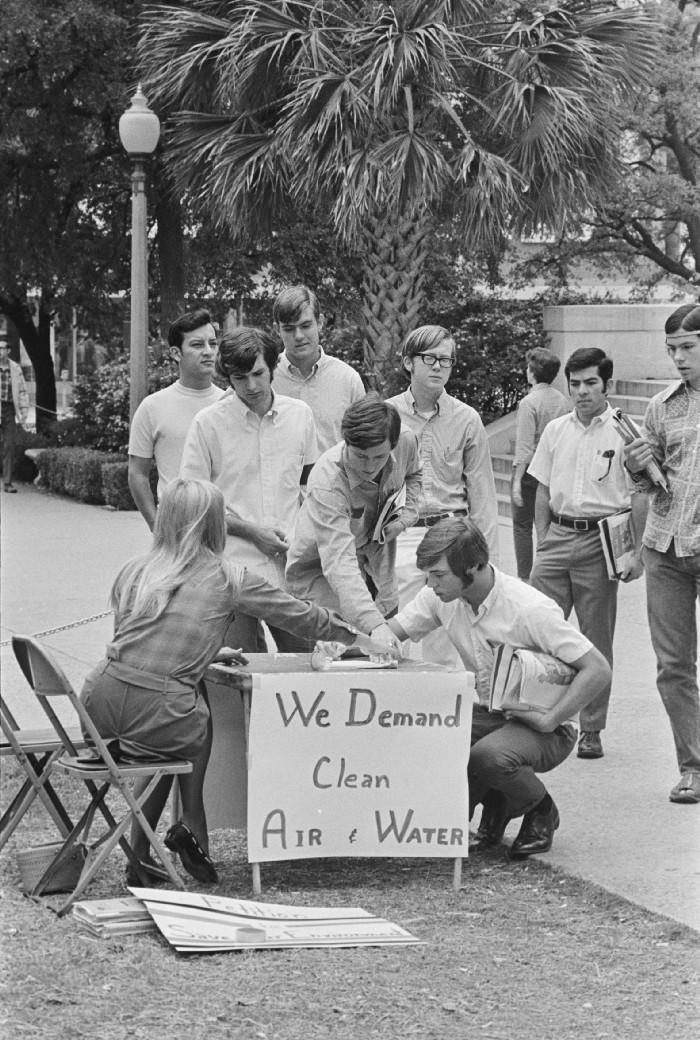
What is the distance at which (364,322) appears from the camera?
18.1 metres

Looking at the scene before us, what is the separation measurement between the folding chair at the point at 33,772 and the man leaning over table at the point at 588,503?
2.53 metres

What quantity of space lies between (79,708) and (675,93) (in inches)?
808

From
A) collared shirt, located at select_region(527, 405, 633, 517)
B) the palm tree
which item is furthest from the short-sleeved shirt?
the palm tree

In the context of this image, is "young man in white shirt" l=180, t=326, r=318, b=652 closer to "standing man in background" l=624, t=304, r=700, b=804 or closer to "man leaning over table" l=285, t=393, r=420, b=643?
"man leaning over table" l=285, t=393, r=420, b=643

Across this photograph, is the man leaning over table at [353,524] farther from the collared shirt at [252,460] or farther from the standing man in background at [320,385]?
the standing man in background at [320,385]

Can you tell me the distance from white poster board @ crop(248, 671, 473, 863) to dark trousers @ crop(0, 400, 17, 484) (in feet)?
48.9

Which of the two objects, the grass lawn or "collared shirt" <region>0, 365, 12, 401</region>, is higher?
"collared shirt" <region>0, 365, 12, 401</region>

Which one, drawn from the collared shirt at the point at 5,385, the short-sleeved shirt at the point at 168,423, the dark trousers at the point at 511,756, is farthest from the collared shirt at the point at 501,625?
the collared shirt at the point at 5,385

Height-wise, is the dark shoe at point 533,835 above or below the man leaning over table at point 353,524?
below

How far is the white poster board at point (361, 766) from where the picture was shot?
5.15 m

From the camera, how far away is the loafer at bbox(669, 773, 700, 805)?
20.3 feet

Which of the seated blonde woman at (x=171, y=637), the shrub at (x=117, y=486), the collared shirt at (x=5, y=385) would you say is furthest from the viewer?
the collared shirt at (x=5, y=385)

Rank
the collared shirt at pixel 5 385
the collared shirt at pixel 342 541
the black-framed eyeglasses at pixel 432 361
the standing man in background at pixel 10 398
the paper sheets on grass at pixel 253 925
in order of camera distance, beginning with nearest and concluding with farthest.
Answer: the paper sheets on grass at pixel 253 925
the collared shirt at pixel 342 541
the black-framed eyeglasses at pixel 432 361
the standing man in background at pixel 10 398
the collared shirt at pixel 5 385

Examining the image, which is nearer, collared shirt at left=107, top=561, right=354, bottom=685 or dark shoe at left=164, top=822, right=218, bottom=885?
collared shirt at left=107, top=561, right=354, bottom=685
